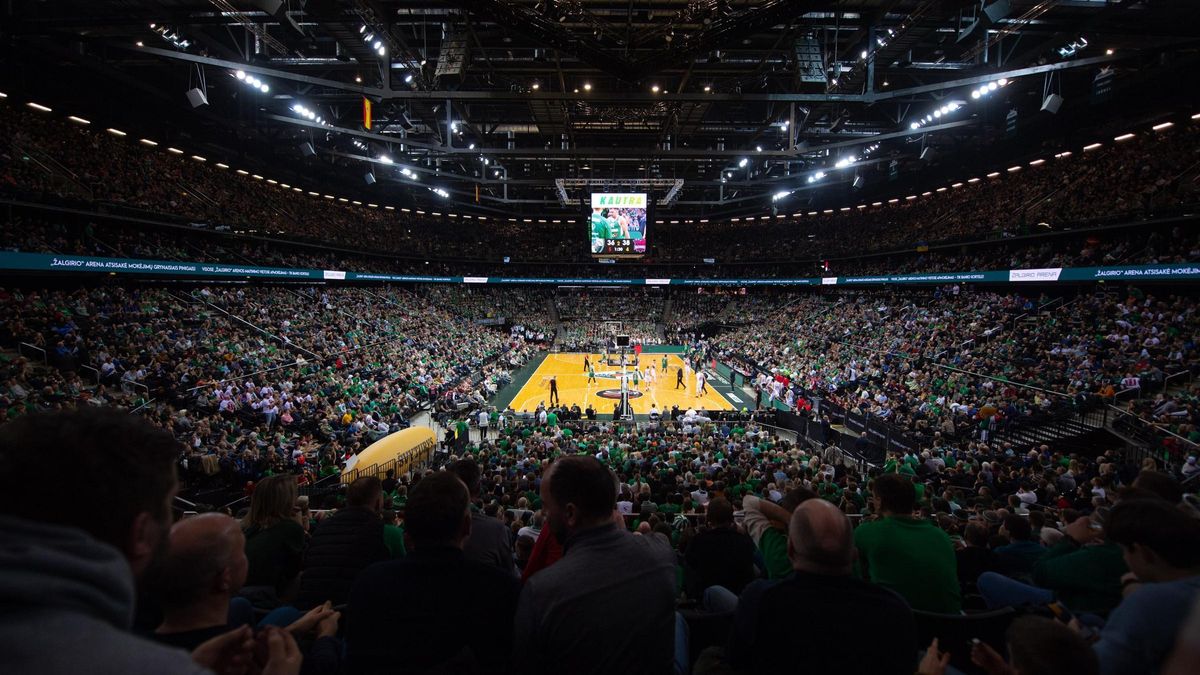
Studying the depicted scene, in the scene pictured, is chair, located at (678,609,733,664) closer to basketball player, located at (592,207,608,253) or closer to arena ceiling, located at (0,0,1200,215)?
arena ceiling, located at (0,0,1200,215)

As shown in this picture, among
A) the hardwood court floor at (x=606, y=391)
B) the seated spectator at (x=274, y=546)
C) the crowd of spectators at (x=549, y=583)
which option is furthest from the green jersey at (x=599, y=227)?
the seated spectator at (x=274, y=546)

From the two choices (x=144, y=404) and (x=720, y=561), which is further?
(x=144, y=404)

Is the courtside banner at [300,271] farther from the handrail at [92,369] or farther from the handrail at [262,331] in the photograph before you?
Result: the handrail at [92,369]

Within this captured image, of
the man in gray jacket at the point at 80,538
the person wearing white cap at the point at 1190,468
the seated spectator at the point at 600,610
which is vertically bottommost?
the person wearing white cap at the point at 1190,468

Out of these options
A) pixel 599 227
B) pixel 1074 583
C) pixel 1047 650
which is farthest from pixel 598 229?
pixel 1047 650

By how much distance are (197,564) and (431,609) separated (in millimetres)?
885

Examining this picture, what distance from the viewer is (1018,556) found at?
14.9ft

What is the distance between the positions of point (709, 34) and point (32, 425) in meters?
12.5

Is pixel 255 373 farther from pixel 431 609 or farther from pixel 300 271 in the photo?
A: pixel 431 609

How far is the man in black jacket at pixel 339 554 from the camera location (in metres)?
3.40

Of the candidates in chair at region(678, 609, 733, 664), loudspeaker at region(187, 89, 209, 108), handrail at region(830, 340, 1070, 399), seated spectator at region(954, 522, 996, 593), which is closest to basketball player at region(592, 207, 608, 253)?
handrail at region(830, 340, 1070, 399)

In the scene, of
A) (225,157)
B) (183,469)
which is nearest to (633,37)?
(183,469)

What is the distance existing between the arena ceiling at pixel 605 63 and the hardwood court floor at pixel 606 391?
12.2 meters

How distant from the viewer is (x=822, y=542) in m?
2.33
